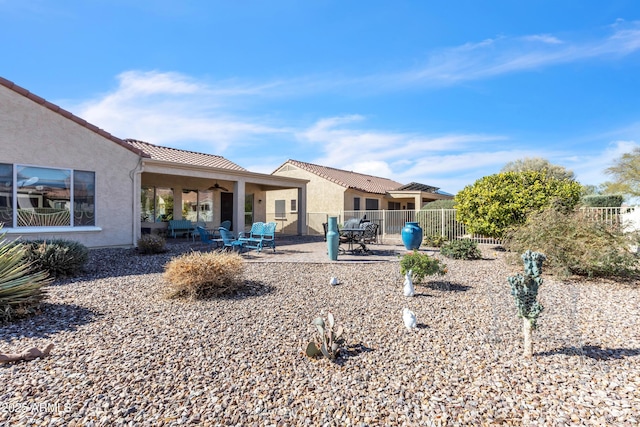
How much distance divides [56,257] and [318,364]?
716 cm

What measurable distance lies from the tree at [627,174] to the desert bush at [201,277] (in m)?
35.4

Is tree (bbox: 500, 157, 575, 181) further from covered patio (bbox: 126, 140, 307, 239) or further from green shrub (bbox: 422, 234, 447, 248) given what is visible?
covered patio (bbox: 126, 140, 307, 239)

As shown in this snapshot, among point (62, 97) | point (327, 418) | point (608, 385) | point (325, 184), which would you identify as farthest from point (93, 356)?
point (325, 184)

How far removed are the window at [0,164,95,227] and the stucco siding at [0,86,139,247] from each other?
207mm

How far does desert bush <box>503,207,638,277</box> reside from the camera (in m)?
7.50

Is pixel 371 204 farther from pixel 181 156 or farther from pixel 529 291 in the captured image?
pixel 529 291

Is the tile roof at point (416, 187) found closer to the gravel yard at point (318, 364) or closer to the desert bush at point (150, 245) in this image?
the desert bush at point (150, 245)

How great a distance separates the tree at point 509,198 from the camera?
1218 cm

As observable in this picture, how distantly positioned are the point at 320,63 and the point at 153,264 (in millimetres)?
7775

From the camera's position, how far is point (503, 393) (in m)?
2.93

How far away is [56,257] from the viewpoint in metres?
7.46

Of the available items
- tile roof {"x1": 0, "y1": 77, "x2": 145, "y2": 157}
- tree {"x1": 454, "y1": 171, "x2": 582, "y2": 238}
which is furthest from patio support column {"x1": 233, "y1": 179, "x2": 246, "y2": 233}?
tree {"x1": 454, "y1": 171, "x2": 582, "y2": 238}

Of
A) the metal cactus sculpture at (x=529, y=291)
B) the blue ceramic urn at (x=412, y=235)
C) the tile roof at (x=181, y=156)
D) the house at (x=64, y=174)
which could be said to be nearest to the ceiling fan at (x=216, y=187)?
the tile roof at (x=181, y=156)

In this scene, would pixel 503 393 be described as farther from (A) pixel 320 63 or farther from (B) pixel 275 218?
(B) pixel 275 218
